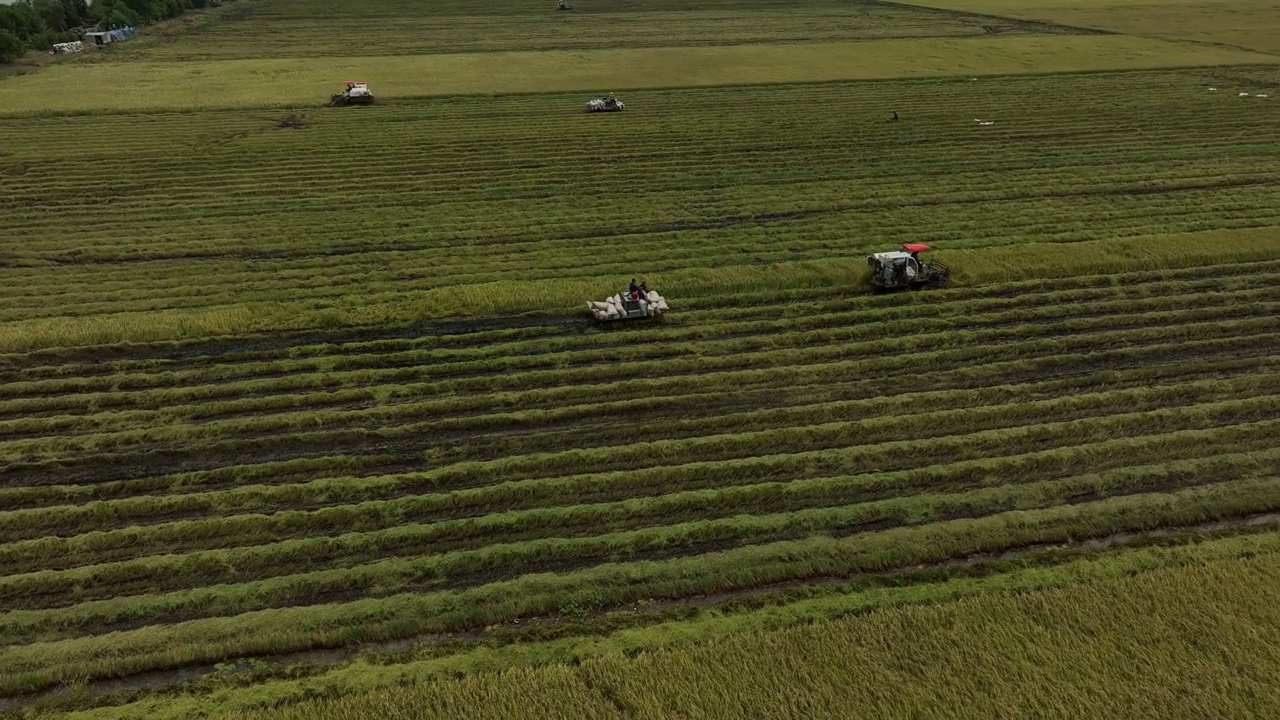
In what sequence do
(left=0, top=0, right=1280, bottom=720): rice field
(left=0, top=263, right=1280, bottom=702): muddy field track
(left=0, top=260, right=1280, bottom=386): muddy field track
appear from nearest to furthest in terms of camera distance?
1. (left=0, top=0, right=1280, bottom=720): rice field
2. (left=0, top=263, right=1280, bottom=702): muddy field track
3. (left=0, top=260, right=1280, bottom=386): muddy field track

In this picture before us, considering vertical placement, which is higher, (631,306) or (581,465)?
(631,306)

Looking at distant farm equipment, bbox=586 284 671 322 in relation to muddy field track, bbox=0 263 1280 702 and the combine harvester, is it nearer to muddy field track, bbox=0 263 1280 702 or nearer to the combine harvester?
the combine harvester

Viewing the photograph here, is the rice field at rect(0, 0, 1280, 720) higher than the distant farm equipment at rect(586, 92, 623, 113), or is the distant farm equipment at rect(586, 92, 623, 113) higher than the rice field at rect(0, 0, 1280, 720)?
the distant farm equipment at rect(586, 92, 623, 113)

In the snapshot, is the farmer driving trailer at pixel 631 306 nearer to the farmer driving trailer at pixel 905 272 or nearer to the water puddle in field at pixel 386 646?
the farmer driving trailer at pixel 905 272

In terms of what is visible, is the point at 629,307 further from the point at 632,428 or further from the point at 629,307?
the point at 632,428

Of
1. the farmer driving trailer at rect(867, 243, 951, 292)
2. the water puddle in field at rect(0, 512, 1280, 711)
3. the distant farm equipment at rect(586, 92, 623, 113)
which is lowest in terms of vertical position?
the water puddle in field at rect(0, 512, 1280, 711)

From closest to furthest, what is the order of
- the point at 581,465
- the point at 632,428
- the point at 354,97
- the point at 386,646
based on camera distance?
1. the point at 386,646
2. the point at 581,465
3. the point at 632,428
4. the point at 354,97

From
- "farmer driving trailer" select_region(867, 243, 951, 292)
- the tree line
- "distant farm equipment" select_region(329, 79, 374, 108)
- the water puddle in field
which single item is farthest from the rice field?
the tree line

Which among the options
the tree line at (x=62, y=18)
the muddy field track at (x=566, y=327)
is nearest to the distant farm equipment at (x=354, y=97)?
the muddy field track at (x=566, y=327)

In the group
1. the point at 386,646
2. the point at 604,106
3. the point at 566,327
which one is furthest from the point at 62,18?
the point at 386,646
